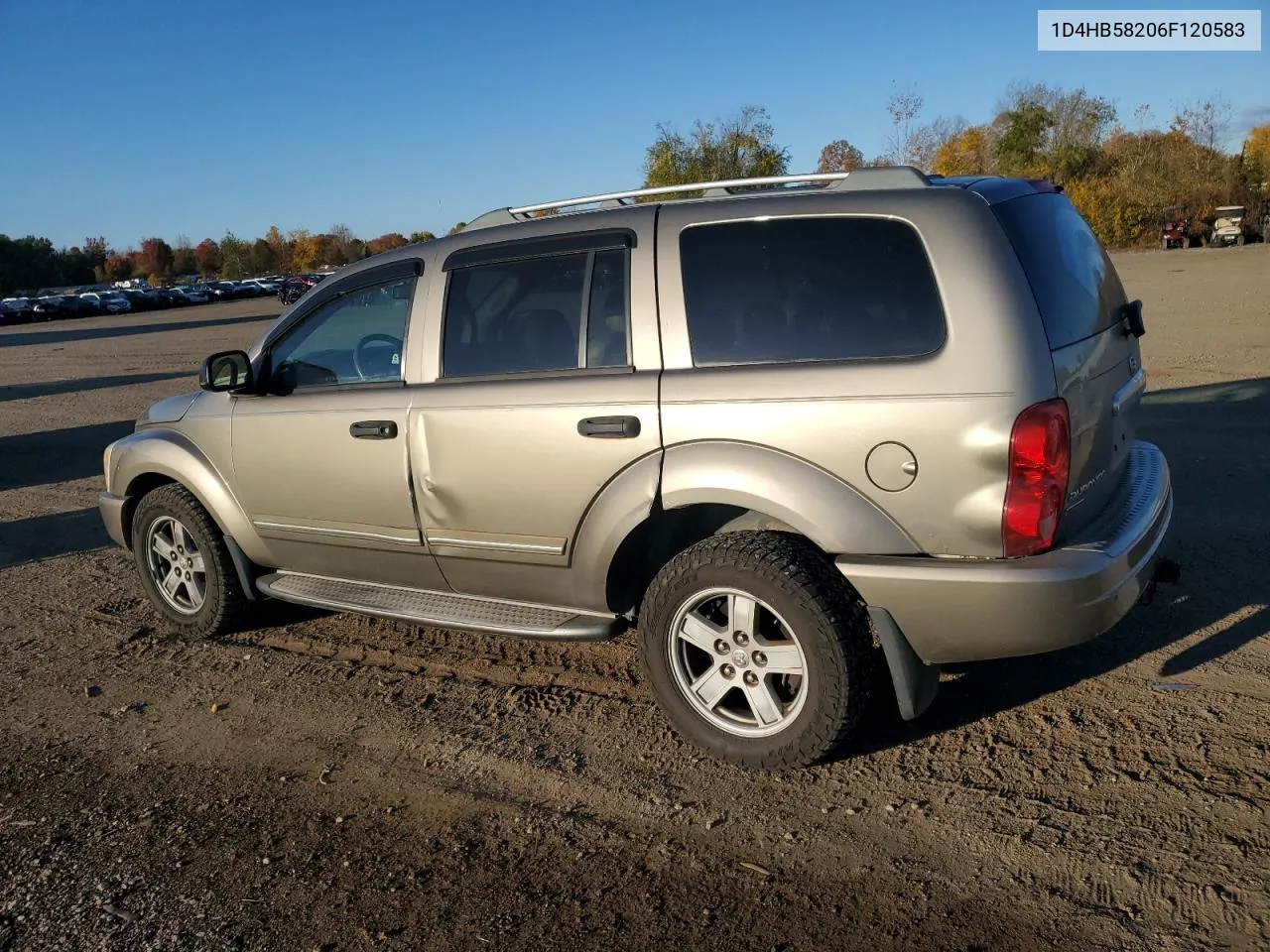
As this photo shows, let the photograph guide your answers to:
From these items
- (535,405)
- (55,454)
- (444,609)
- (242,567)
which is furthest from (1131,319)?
(55,454)

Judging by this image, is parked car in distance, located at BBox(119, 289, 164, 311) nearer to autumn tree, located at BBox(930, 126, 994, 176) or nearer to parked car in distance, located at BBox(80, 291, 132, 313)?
parked car in distance, located at BBox(80, 291, 132, 313)

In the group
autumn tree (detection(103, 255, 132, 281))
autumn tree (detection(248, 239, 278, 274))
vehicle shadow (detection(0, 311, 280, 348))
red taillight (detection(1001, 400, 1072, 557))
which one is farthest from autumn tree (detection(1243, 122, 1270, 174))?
autumn tree (detection(103, 255, 132, 281))

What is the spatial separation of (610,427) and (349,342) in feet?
5.34

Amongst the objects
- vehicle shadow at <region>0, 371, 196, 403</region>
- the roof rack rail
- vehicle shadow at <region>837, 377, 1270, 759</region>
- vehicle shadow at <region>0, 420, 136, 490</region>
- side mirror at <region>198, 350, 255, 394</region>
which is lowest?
vehicle shadow at <region>837, 377, 1270, 759</region>

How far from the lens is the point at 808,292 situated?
3.72 meters

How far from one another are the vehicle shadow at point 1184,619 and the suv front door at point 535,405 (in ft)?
4.39

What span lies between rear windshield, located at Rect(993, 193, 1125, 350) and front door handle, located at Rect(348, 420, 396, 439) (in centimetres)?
252

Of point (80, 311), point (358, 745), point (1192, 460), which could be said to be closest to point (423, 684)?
point (358, 745)

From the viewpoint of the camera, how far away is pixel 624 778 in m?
3.84

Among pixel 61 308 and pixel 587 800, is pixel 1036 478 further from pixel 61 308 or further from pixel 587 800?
pixel 61 308

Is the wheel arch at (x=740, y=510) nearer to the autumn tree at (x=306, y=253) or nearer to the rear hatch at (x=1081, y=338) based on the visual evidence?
the rear hatch at (x=1081, y=338)

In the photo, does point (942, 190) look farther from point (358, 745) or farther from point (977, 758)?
point (358, 745)

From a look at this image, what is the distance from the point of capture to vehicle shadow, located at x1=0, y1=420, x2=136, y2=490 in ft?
33.6

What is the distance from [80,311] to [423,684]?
6585 centimetres
